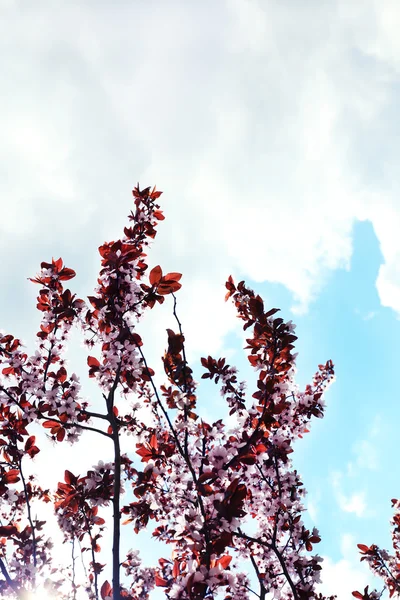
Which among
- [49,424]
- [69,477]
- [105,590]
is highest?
[49,424]

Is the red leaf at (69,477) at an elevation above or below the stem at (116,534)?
above

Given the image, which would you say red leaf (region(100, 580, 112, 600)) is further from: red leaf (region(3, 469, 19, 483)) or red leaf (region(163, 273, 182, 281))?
Result: red leaf (region(163, 273, 182, 281))

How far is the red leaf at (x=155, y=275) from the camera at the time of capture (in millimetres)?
3590

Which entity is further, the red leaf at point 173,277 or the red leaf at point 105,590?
the red leaf at point 173,277

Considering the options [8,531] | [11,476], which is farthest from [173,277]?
[8,531]

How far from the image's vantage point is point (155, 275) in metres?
3.61

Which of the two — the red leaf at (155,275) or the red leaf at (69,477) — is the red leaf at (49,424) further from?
the red leaf at (155,275)

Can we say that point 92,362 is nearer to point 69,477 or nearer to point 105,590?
point 69,477

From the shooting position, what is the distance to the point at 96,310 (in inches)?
152

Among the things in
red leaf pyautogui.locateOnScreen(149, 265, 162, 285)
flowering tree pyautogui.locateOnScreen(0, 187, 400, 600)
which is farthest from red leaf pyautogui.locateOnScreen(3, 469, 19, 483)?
red leaf pyautogui.locateOnScreen(149, 265, 162, 285)

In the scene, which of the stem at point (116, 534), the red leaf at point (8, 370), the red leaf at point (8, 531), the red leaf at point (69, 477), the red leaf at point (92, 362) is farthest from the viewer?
the red leaf at point (8, 370)

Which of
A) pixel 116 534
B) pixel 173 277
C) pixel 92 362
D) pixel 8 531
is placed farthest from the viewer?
pixel 92 362

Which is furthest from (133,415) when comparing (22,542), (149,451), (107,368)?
(22,542)

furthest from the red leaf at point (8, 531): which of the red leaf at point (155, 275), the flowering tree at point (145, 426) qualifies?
the red leaf at point (155, 275)
